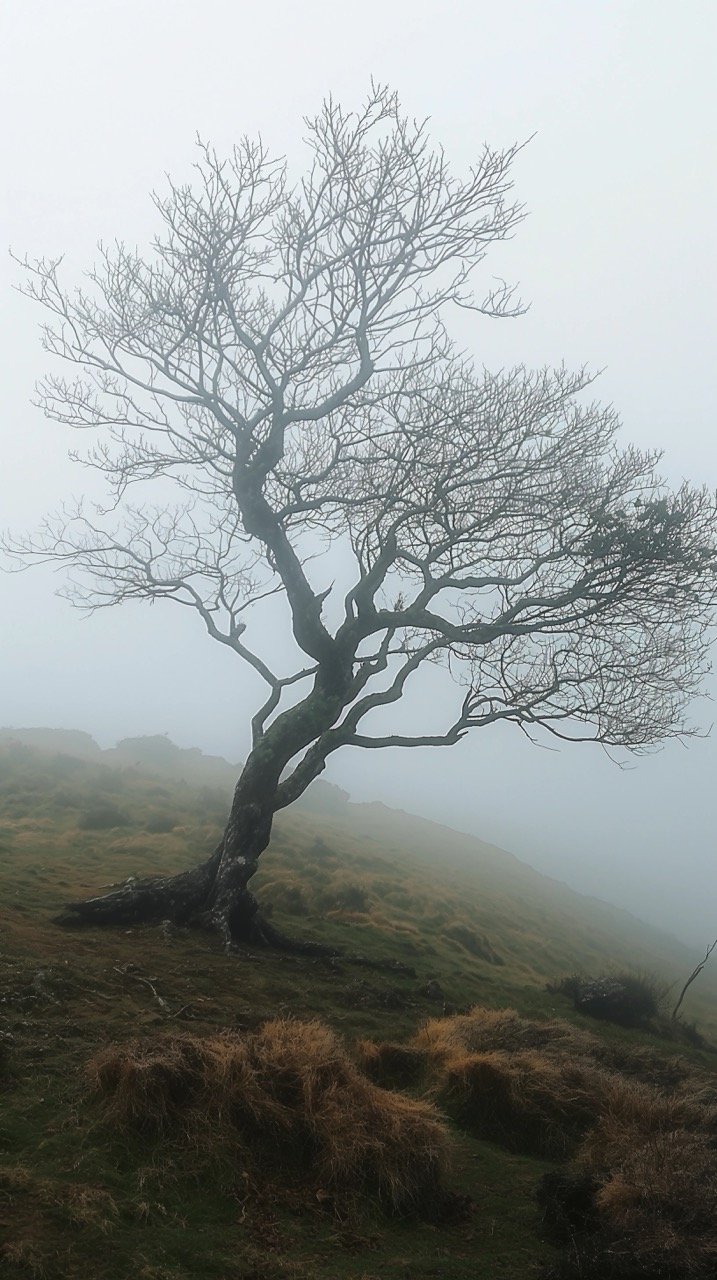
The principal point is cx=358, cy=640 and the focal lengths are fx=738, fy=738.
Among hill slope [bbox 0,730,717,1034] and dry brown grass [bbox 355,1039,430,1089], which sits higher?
dry brown grass [bbox 355,1039,430,1089]

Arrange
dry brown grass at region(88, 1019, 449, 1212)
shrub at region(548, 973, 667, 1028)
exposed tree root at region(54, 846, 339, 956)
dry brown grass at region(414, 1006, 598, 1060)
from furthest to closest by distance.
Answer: shrub at region(548, 973, 667, 1028), exposed tree root at region(54, 846, 339, 956), dry brown grass at region(414, 1006, 598, 1060), dry brown grass at region(88, 1019, 449, 1212)

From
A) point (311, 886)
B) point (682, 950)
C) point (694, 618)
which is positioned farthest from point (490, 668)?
point (682, 950)

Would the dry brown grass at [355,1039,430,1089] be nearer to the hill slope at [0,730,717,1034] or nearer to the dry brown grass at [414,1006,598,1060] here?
the dry brown grass at [414,1006,598,1060]

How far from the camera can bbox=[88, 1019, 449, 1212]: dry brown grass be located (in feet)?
16.3

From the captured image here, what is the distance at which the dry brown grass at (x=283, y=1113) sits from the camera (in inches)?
195

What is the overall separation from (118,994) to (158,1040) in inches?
94.3

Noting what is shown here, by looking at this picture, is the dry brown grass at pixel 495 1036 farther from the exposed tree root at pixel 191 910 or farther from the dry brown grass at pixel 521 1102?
the exposed tree root at pixel 191 910

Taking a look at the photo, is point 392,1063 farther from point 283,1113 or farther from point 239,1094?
point 239,1094

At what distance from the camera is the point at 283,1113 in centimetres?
528

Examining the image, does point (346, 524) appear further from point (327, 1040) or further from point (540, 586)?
point (327, 1040)

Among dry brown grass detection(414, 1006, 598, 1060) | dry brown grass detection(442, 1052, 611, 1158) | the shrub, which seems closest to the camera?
dry brown grass detection(442, 1052, 611, 1158)

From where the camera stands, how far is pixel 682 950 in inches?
2071

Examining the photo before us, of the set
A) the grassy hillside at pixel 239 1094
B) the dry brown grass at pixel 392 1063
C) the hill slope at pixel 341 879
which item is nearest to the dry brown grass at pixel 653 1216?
the grassy hillside at pixel 239 1094

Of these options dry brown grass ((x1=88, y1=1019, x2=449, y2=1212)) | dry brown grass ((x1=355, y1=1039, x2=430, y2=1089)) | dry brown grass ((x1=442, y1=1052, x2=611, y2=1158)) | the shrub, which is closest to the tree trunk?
dry brown grass ((x1=355, y1=1039, x2=430, y2=1089))
